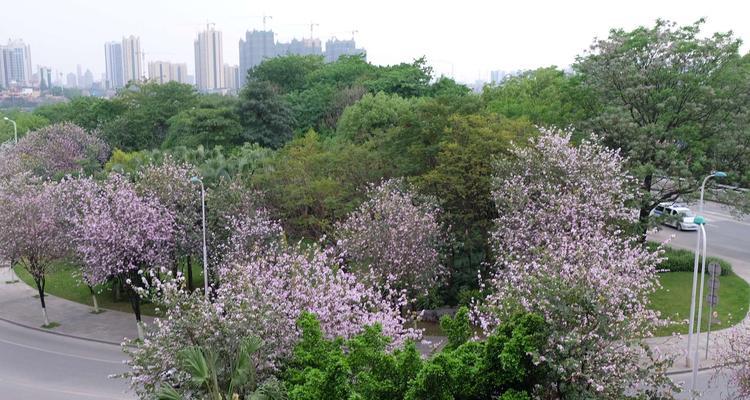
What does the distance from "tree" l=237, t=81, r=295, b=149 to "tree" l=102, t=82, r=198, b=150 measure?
32.5 ft

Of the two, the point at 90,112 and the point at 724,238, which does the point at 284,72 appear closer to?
the point at 90,112

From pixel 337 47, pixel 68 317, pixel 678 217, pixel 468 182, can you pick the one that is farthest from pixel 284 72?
pixel 337 47

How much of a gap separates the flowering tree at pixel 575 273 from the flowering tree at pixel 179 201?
10917mm

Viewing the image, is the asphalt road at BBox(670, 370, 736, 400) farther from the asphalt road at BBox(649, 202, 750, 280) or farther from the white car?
the white car

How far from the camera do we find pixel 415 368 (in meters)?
12.7

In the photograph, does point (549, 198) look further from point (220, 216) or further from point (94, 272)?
point (94, 272)

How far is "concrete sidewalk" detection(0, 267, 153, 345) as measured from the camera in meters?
25.0

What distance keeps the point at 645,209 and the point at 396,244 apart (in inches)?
525

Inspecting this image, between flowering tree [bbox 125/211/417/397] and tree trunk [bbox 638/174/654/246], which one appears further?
tree trunk [bbox 638/174/654/246]

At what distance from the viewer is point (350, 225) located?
72.8ft

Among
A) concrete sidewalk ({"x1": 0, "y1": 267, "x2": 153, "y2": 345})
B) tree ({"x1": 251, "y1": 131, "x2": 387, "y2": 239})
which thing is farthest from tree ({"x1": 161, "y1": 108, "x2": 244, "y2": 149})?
tree ({"x1": 251, "y1": 131, "x2": 387, "y2": 239})

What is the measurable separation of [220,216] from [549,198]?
11600 mm

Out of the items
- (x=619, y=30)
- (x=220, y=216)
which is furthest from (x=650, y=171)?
(x=220, y=216)

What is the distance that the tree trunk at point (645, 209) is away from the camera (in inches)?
1058
